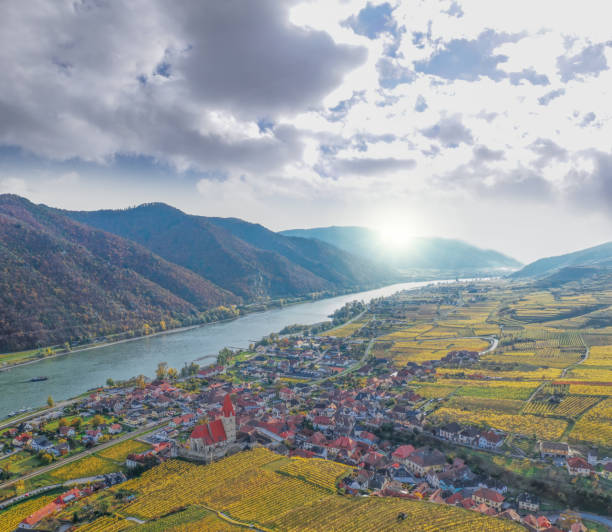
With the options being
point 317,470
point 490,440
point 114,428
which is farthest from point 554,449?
point 114,428

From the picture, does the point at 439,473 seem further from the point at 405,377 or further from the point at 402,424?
the point at 405,377

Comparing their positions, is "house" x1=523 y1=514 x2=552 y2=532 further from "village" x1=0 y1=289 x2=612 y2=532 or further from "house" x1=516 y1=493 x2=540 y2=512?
"house" x1=516 y1=493 x2=540 y2=512

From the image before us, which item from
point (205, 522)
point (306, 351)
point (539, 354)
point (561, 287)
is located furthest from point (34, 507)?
point (561, 287)

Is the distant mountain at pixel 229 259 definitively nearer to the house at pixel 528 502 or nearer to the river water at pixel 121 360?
the river water at pixel 121 360

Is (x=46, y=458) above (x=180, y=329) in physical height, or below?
below

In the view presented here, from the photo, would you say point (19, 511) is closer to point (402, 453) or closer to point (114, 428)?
point (114, 428)

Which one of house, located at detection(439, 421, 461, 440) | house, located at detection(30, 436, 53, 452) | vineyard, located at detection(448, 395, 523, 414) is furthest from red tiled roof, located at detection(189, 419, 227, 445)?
vineyard, located at detection(448, 395, 523, 414)

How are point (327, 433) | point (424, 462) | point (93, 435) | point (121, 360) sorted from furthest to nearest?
point (121, 360), point (93, 435), point (327, 433), point (424, 462)
